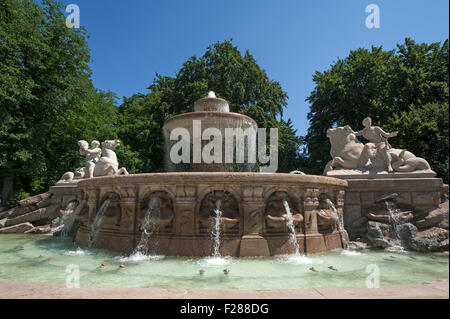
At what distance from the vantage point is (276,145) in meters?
21.4

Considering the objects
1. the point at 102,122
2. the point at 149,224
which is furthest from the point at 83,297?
the point at 102,122

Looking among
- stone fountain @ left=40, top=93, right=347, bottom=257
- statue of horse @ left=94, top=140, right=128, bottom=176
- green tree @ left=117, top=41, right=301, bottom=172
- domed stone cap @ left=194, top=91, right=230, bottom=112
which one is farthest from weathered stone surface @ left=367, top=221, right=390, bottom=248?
green tree @ left=117, top=41, right=301, bottom=172

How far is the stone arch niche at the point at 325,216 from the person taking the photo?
20.0ft

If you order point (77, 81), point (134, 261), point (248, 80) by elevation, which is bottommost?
point (134, 261)

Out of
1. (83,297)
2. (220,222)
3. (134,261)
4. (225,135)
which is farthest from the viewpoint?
(225,135)

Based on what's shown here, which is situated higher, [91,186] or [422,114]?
[422,114]

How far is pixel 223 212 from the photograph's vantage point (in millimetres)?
5547

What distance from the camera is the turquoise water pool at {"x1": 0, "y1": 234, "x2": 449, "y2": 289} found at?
3.75 metres

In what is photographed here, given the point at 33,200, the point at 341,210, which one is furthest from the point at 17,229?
the point at 341,210

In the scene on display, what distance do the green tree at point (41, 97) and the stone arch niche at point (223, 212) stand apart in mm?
13140

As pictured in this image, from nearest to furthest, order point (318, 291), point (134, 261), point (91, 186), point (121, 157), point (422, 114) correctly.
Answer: point (318, 291)
point (134, 261)
point (91, 186)
point (422, 114)
point (121, 157)

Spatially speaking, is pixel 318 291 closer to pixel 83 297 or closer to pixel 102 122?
pixel 83 297

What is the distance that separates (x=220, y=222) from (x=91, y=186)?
366 cm

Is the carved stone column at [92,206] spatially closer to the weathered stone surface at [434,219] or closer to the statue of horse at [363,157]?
the statue of horse at [363,157]
